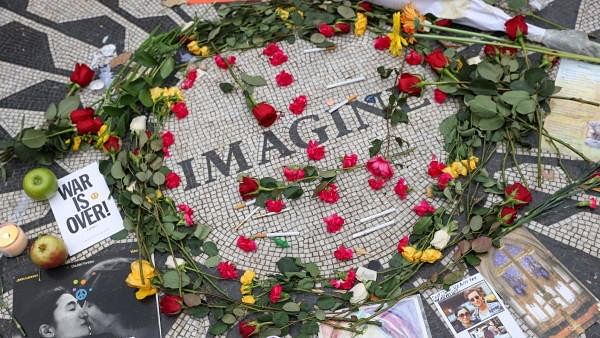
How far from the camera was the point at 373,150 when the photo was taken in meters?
2.10

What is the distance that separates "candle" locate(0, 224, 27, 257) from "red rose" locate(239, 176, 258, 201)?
81 cm

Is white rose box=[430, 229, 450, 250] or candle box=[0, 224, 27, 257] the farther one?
candle box=[0, 224, 27, 257]

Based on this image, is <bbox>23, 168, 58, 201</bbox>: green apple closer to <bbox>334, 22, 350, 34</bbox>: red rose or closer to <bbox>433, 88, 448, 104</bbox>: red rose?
<bbox>334, 22, 350, 34</bbox>: red rose

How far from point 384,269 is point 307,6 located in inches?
48.1

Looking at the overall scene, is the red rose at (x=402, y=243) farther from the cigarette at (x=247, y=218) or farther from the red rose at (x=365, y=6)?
the red rose at (x=365, y=6)

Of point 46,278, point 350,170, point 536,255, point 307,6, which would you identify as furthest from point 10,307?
point 536,255

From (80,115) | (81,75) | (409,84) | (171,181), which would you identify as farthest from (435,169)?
(81,75)

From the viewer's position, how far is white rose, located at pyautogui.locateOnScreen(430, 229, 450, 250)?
1.86 metres

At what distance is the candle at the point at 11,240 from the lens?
6.48 ft

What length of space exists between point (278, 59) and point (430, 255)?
104 centimetres

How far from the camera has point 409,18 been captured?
226 cm

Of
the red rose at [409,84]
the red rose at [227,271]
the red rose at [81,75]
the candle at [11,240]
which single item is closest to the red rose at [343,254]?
the red rose at [227,271]

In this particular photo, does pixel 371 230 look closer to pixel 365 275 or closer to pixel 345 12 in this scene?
pixel 365 275

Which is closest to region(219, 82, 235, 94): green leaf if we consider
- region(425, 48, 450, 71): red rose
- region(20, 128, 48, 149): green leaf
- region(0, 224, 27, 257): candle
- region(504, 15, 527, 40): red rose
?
region(20, 128, 48, 149): green leaf
